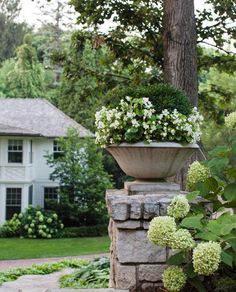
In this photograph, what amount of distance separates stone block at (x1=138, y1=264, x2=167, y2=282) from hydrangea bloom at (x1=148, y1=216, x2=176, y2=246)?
22.6 inches

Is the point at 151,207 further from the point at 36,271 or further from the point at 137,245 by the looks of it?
the point at 36,271

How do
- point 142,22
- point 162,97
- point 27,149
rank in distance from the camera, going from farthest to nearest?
point 27,149 < point 142,22 < point 162,97

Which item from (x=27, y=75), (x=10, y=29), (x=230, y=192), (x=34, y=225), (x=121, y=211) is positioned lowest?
(x=34, y=225)

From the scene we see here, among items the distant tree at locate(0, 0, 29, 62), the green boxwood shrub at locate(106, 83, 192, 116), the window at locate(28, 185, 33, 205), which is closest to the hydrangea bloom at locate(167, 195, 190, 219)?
the green boxwood shrub at locate(106, 83, 192, 116)

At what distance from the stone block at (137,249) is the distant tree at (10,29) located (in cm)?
4295

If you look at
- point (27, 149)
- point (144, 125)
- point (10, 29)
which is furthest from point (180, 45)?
point (10, 29)

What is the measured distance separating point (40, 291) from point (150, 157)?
2269 millimetres

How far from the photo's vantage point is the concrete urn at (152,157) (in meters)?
3.96

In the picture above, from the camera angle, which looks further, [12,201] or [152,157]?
[12,201]

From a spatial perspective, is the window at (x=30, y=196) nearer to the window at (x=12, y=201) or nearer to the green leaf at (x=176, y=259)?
the window at (x=12, y=201)

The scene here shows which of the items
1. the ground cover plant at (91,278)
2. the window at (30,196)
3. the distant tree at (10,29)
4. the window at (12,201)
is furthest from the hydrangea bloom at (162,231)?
the distant tree at (10,29)

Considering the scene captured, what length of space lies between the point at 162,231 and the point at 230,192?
0.65 m

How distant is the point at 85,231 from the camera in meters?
22.8

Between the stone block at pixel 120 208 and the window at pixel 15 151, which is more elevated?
the window at pixel 15 151
